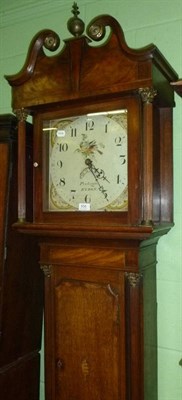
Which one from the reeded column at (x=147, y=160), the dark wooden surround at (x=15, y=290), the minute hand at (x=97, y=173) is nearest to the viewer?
the reeded column at (x=147, y=160)

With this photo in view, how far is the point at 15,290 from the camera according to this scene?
1.49 meters

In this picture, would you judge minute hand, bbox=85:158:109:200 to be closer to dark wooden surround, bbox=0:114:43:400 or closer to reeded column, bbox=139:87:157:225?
reeded column, bbox=139:87:157:225

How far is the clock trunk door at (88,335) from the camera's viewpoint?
123cm

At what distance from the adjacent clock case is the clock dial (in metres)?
0.03

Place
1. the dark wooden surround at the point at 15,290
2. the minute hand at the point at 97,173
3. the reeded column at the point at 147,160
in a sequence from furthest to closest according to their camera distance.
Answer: the dark wooden surround at the point at 15,290, the minute hand at the point at 97,173, the reeded column at the point at 147,160

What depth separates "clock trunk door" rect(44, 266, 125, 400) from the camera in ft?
4.03

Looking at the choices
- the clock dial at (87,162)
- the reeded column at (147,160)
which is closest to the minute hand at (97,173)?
the clock dial at (87,162)

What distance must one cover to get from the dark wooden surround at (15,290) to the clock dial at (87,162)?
18 cm

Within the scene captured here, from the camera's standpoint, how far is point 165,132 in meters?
1.40

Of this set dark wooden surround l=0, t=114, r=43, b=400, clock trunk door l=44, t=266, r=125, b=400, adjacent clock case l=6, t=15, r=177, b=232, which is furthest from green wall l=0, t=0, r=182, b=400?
dark wooden surround l=0, t=114, r=43, b=400

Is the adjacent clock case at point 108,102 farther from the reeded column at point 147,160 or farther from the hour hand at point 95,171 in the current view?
the hour hand at point 95,171

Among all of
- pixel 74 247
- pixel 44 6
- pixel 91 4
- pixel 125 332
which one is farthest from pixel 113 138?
pixel 44 6

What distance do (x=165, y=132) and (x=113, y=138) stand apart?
275 millimetres

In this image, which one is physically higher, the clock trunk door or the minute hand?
the minute hand
